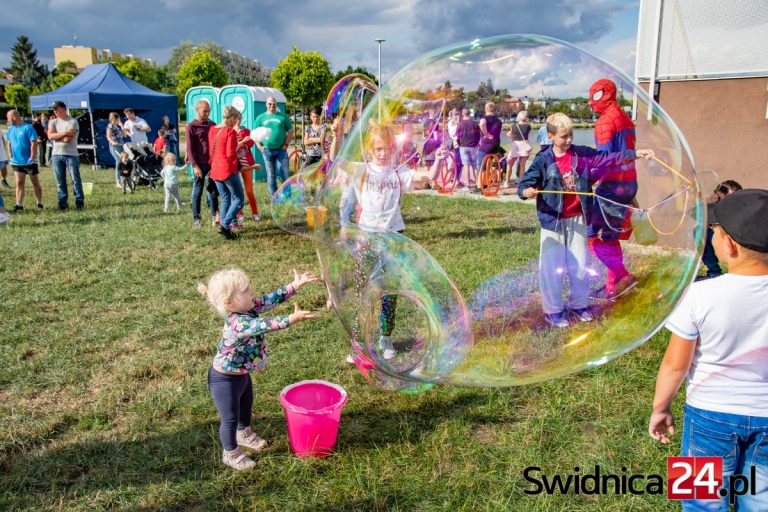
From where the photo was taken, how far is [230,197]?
7.12 metres

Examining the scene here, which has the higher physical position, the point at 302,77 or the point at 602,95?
the point at 302,77

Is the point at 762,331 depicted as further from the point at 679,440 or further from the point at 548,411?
the point at 548,411

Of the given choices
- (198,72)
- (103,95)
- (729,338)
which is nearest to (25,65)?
(198,72)

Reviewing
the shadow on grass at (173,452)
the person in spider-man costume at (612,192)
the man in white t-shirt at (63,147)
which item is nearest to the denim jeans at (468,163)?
the person in spider-man costume at (612,192)

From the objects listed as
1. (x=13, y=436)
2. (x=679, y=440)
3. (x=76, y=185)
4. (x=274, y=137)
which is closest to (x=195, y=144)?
(x=274, y=137)

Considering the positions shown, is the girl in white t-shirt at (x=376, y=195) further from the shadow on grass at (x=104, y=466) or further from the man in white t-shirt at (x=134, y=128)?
the man in white t-shirt at (x=134, y=128)

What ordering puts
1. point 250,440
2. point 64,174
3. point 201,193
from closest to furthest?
point 250,440, point 201,193, point 64,174

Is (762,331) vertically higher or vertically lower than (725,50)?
lower

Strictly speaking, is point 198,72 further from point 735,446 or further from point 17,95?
point 735,446

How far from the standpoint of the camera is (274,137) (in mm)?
9109

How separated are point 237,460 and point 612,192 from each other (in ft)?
7.10

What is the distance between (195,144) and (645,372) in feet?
20.5

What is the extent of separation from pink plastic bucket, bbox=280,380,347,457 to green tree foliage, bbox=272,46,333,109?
144ft

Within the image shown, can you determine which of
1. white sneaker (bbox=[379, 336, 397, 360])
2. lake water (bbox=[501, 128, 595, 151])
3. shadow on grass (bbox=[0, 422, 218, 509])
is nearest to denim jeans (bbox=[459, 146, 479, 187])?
lake water (bbox=[501, 128, 595, 151])
